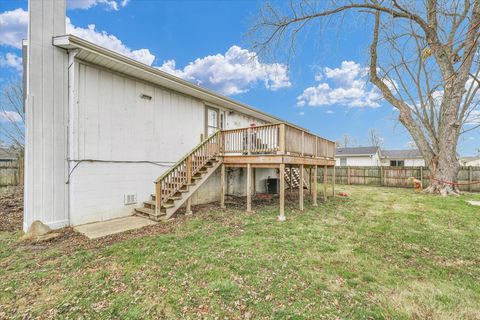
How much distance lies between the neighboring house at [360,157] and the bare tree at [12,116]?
28676 millimetres

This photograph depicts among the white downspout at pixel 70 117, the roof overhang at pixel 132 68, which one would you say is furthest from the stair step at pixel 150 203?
→ the roof overhang at pixel 132 68

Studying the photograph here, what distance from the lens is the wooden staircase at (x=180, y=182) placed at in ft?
20.6

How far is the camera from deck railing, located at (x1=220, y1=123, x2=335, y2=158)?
669cm

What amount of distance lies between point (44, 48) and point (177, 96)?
375cm

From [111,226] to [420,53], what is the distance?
13724mm

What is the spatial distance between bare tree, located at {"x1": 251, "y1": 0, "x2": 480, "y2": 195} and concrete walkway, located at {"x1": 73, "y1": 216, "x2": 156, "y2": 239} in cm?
716

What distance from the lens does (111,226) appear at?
18.7 ft

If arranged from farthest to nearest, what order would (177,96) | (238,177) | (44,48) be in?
(238,177) → (177,96) → (44,48)

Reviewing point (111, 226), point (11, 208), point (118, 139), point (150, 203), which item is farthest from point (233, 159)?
point (11, 208)

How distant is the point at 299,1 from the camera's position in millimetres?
7805

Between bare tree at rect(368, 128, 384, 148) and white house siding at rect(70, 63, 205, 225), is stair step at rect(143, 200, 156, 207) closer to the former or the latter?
white house siding at rect(70, 63, 205, 225)

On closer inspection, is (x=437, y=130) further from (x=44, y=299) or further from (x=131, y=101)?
(x=44, y=299)

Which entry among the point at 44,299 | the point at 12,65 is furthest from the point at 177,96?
the point at 12,65

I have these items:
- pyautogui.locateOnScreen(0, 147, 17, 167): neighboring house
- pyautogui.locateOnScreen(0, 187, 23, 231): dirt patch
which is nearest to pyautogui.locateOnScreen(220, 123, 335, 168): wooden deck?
pyautogui.locateOnScreen(0, 187, 23, 231): dirt patch
